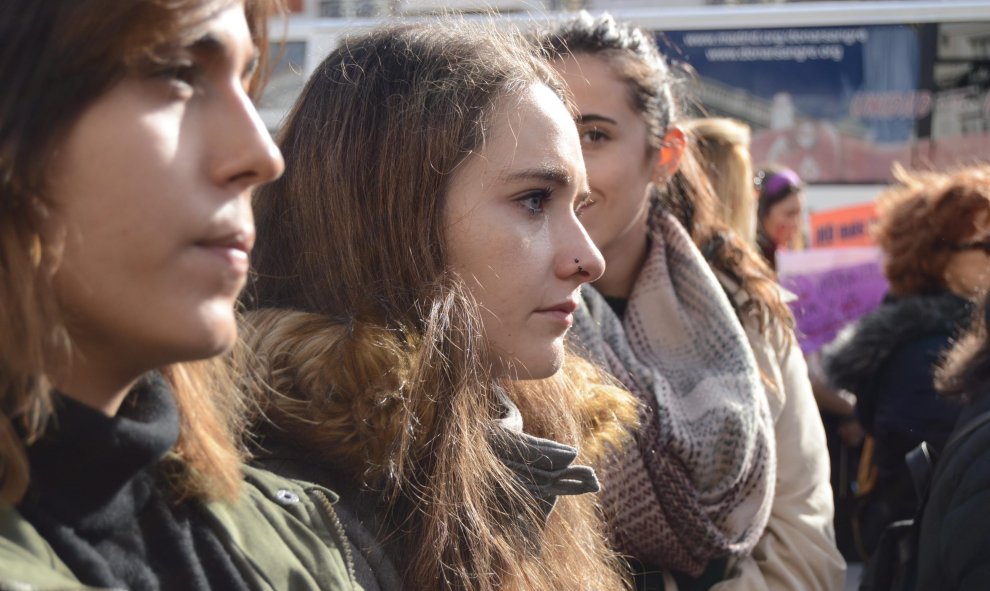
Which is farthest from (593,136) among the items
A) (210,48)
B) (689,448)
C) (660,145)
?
(210,48)

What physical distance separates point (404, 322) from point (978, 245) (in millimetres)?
2608

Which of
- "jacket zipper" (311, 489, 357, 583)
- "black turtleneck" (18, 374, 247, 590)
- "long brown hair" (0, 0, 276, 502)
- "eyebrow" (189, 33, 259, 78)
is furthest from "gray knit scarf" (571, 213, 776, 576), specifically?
"long brown hair" (0, 0, 276, 502)

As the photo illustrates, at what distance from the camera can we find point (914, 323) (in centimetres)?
364

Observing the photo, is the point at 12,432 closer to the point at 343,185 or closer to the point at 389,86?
the point at 343,185

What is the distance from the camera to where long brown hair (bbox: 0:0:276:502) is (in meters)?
1.02

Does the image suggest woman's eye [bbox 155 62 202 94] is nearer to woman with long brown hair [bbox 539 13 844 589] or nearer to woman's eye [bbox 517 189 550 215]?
woman's eye [bbox 517 189 550 215]

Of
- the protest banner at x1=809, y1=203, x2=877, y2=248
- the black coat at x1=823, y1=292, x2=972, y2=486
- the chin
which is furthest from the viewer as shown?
the protest banner at x1=809, y1=203, x2=877, y2=248

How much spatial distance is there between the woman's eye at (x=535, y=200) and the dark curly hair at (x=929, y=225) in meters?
2.27

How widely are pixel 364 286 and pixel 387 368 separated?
182mm

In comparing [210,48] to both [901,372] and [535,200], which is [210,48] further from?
[901,372]

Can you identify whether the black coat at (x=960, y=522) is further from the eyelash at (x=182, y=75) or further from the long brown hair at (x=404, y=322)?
the eyelash at (x=182, y=75)

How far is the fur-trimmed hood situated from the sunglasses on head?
171 millimetres

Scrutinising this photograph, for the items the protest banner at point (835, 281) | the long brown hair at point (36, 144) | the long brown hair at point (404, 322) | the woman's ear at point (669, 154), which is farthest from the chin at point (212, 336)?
the protest banner at point (835, 281)

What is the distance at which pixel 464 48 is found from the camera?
1.99 meters
